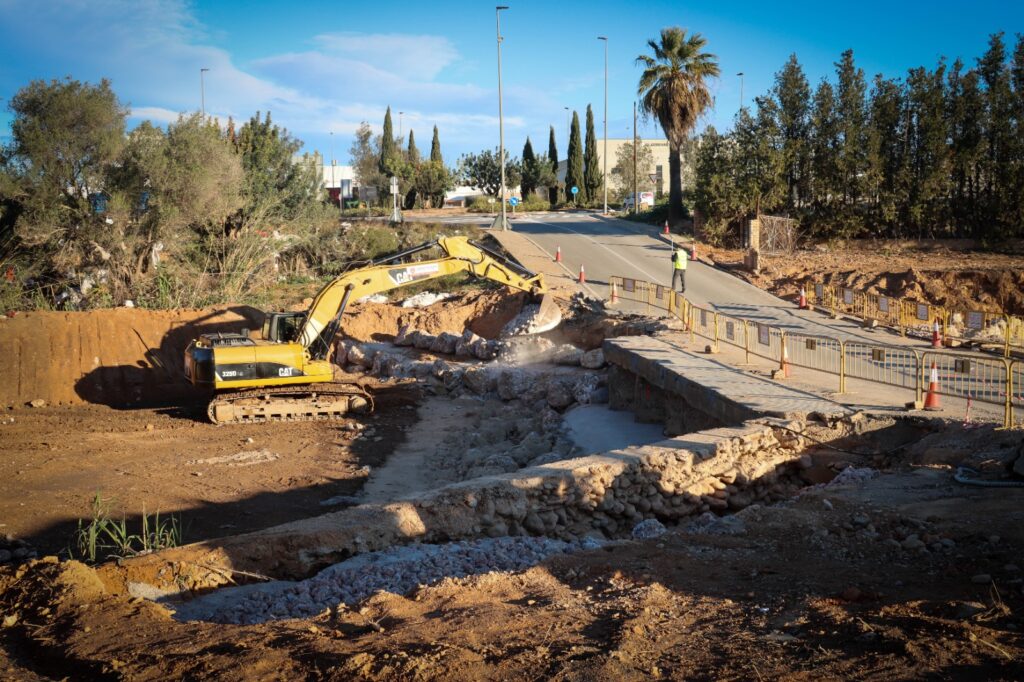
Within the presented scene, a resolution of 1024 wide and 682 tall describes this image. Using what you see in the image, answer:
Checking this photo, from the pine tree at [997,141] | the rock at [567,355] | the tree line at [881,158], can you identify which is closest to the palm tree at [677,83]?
the tree line at [881,158]

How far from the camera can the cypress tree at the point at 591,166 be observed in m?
62.2

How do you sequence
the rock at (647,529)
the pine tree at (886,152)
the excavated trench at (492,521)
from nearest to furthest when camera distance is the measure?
1. the excavated trench at (492,521)
2. the rock at (647,529)
3. the pine tree at (886,152)

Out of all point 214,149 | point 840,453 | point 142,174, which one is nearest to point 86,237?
point 142,174

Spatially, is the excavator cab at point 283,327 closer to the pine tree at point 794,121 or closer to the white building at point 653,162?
the pine tree at point 794,121

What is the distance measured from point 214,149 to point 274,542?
2545 cm

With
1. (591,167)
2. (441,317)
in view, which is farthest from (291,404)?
(591,167)

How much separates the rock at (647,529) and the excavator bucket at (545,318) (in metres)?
14.0

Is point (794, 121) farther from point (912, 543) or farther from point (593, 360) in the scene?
point (912, 543)

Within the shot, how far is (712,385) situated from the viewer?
1411 centimetres

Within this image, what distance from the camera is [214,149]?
3125 centimetres

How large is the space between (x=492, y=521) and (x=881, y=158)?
98.5 ft

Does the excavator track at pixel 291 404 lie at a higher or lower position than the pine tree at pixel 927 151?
lower

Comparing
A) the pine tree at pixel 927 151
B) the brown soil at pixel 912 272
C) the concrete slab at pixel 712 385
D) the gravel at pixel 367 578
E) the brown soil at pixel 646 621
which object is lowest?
the gravel at pixel 367 578

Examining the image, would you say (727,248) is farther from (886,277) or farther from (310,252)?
(310,252)
